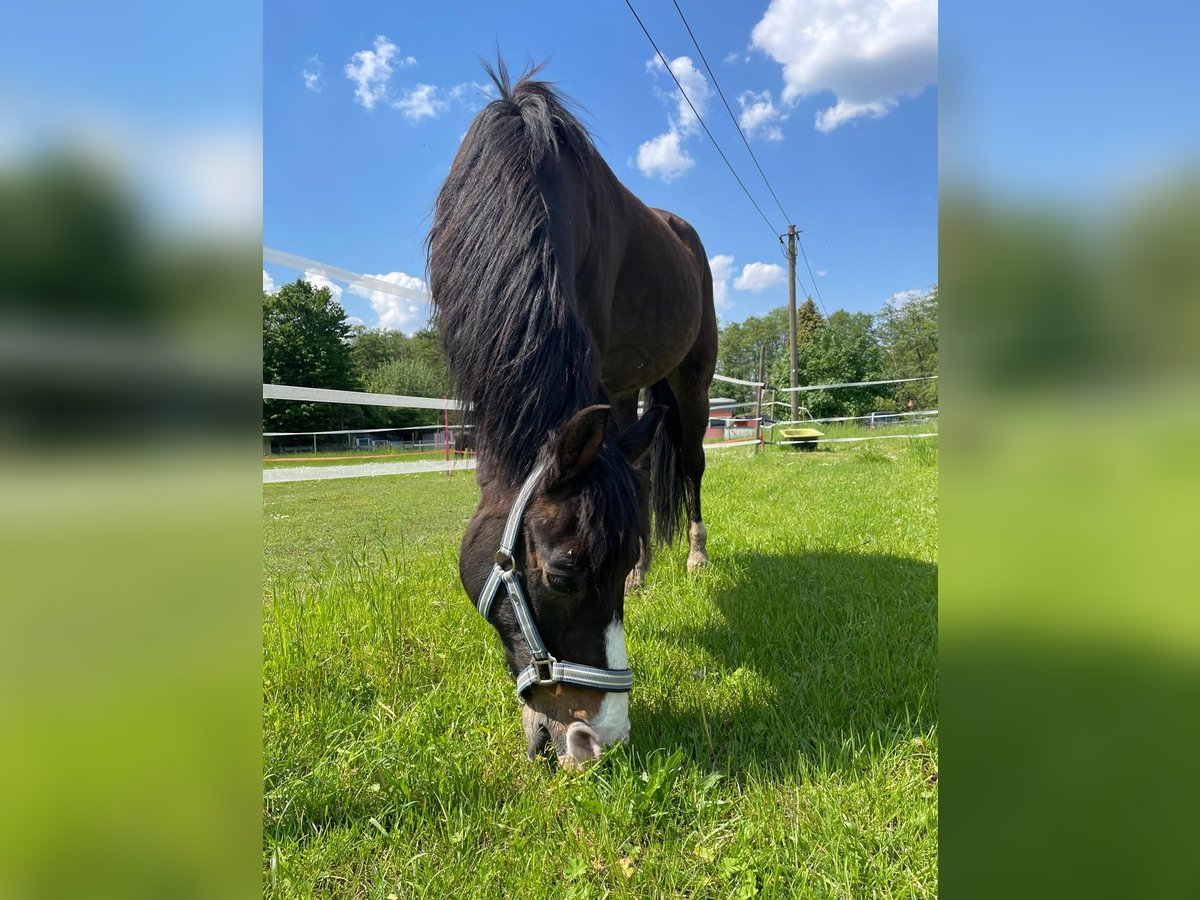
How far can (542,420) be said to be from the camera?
5.78 ft

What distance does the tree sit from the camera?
275cm

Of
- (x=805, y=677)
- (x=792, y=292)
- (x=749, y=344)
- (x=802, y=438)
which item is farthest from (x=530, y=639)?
(x=749, y=344)

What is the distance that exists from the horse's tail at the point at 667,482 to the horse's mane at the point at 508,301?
2.05 metres

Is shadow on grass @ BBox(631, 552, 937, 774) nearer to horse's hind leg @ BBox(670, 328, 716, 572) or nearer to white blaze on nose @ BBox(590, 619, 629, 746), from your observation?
white blaze on nose @ BBox(590, 619, 629, 746)

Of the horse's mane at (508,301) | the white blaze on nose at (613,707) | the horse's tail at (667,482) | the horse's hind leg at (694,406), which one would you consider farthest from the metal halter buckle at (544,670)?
the horse's hind leg at (694,406)

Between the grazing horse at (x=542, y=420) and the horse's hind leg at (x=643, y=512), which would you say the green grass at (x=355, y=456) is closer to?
the horse's hind leg at (x=643, y=512)

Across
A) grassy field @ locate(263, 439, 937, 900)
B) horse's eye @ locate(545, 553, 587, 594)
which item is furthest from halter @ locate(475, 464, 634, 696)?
grassy field @ locate(263, 439, 937, 900)

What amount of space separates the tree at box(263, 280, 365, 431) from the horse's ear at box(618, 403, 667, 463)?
1.75 metres

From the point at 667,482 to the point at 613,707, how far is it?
2626 millimetres

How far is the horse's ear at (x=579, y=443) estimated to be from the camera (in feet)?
5.03
